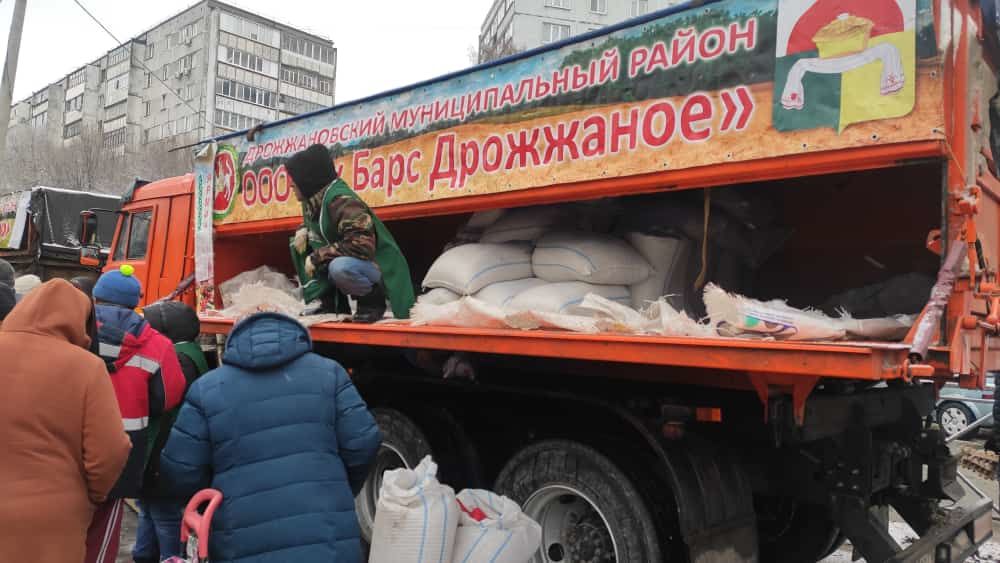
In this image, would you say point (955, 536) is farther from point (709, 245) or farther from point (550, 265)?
point (550, 265)

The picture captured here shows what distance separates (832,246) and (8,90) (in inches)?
529

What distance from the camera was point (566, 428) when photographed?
3.35m

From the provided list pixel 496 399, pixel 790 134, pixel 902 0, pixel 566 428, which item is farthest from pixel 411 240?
pixel 902 0

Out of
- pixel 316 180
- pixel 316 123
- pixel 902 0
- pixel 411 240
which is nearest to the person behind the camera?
pixel 902 0

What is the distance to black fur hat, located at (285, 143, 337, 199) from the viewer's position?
13.8 ft

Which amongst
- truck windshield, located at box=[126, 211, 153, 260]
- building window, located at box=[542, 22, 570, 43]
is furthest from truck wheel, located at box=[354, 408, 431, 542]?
building window, located at box=[542, 22, 570, 43]

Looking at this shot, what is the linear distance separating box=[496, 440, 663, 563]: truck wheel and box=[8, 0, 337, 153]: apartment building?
1776 inches

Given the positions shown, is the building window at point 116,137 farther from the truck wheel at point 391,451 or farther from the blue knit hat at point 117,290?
the blue knit hat at point 117,290

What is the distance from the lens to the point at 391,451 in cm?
418

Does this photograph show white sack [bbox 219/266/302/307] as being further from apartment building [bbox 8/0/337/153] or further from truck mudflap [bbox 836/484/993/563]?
apartment building [bbox 8/0/337/153]

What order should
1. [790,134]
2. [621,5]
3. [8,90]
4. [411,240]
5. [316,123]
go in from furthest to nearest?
[621,5] → [8,90] → [411,240] → [316,123] → [790,134]

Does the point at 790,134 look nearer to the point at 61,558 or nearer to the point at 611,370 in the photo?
the point at 611,370

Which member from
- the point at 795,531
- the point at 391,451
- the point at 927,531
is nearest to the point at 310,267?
the point at 391,451

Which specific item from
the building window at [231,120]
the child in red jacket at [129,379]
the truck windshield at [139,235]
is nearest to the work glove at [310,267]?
the child in red jacket at [129,379]
